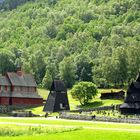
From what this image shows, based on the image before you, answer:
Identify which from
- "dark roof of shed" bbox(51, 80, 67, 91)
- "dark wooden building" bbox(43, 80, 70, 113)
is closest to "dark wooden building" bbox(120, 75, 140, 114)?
"dark wooden building" bbox(43, 80, 70, 113)

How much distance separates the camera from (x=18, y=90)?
116688 millimetres

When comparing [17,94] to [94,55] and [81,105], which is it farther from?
[94,55]

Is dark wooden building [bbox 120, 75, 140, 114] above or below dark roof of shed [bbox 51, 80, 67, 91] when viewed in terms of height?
below

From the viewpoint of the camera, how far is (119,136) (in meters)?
53.6

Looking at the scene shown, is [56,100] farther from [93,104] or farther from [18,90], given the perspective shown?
[18,90]

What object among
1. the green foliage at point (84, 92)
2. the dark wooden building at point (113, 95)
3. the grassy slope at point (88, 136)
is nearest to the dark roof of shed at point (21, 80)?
the green foliage at point (84, 92)

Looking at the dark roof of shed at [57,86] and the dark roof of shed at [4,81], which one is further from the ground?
the dark roof of shed at [4,81]

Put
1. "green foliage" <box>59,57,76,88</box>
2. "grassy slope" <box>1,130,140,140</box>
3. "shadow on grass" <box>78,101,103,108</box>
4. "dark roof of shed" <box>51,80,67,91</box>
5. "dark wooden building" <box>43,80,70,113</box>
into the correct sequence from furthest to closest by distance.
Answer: "green foliage" <box>59,57,76,88</box>
"shadow on grass" <box>78,101,103,108</box>
"dark roof of shed" <box>51,80,67,91</box>
"dark wooden building" <box>43,80,70,113</box>
"grassy slope" <box>1,130,140,140</box>

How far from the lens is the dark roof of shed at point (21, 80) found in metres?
116

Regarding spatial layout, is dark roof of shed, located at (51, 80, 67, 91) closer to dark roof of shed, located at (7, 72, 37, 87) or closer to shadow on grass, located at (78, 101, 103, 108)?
shadow on grass, located at (78, 101, 103, 108)

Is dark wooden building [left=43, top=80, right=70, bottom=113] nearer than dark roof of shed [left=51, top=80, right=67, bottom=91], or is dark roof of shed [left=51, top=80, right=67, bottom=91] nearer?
dark wooden building [left=43, top=80, right=70, bottom=113]

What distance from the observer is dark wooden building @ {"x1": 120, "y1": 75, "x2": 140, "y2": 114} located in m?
95.4

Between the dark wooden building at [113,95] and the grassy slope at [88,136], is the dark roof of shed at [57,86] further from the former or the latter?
the grassy slope at [88,136]

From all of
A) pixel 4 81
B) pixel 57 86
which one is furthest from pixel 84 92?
pixel 4 81
